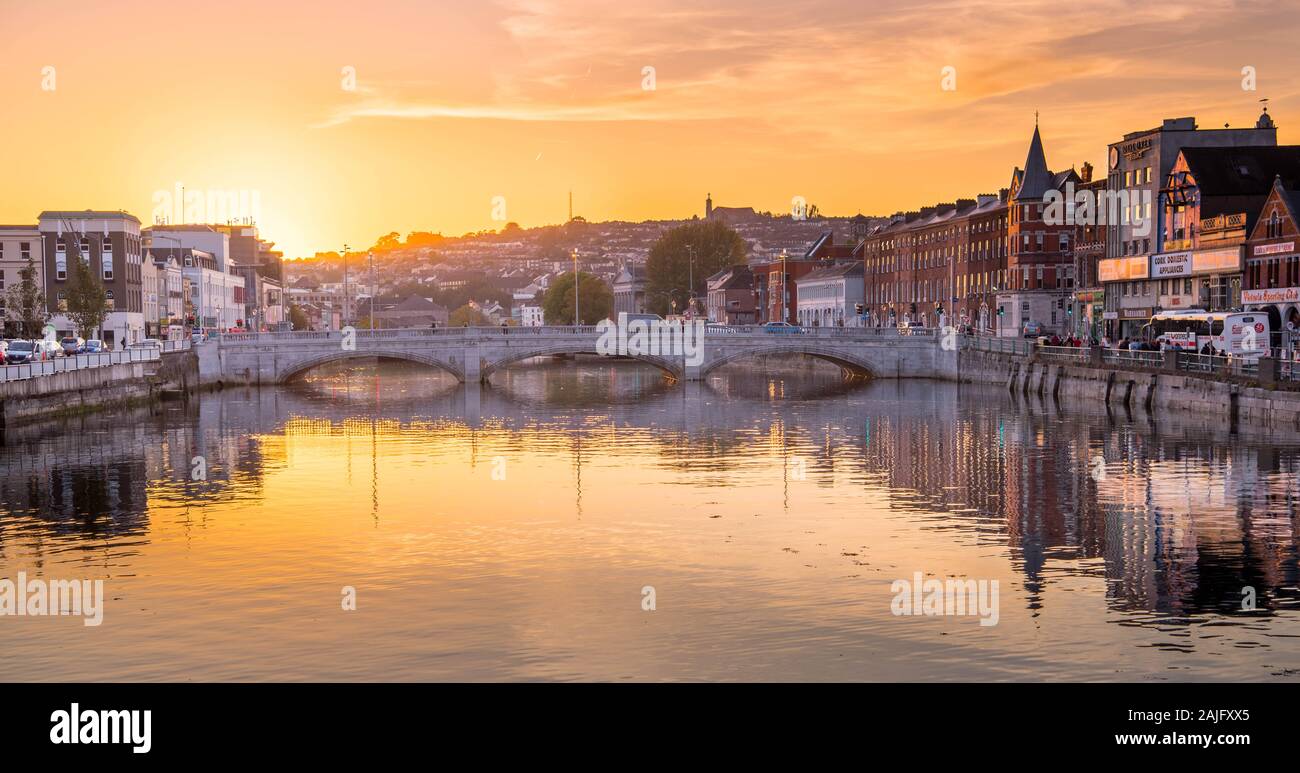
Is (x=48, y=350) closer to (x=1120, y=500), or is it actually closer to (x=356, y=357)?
(x=356, y=357)

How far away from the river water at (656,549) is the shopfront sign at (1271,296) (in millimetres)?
15664

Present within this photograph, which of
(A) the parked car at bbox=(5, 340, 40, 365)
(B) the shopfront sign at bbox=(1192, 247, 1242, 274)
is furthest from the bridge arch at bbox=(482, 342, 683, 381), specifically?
(B) the shopfront sign at bbox=(1192, 247, 1242, 274)

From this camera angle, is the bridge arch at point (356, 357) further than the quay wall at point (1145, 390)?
Yes

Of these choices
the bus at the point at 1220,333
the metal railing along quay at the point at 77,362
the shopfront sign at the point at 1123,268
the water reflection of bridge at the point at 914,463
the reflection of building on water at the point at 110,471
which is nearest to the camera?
the water reflection of bridge at the point at 914,463

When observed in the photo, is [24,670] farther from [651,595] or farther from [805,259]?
[805,259]

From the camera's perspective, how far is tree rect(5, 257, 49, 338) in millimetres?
106812

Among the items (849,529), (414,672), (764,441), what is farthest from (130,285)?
(414,672)

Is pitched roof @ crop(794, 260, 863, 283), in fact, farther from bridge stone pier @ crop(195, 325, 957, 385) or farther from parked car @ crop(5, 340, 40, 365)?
parked car @ crop(5, 340, 40, 365)

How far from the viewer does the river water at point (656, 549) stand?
23.4m

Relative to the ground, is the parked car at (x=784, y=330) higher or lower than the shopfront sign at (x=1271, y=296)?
lower

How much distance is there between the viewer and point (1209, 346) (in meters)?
71.4

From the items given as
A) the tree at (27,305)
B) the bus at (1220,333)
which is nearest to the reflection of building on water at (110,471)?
the tree at (27,305)

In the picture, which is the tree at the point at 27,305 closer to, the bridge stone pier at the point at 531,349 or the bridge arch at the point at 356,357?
the bridge stone pier at the point at 531,349

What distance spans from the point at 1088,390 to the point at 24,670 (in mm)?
63306
